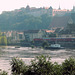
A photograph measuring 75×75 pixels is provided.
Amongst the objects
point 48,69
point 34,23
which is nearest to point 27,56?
point 48,69

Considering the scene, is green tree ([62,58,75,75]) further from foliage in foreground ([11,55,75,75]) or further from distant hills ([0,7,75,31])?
distant hills ([0,7,75,31])

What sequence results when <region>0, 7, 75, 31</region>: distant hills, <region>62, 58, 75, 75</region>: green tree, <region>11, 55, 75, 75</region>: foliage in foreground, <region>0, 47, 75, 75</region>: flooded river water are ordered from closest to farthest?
<region>62, 58, 75, 75</region>: green tree, <region>11, 55, 75, 75</region>: foliage in foreground, <region>0, 47, 75, 75</region>: flooded river water, <region>0, 7, 75, 31</region>: distant hills

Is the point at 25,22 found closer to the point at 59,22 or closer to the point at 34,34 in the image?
the point at 59,22

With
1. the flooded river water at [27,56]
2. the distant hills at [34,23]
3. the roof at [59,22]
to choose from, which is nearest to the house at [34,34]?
the distant hills at [34,23]

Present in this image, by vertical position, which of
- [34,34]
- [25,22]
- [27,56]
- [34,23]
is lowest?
[27,56]

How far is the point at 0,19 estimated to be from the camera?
613 feet

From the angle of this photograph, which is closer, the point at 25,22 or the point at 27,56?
the point at 27,56

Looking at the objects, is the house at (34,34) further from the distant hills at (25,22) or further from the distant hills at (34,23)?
the distant hills at (25,22)

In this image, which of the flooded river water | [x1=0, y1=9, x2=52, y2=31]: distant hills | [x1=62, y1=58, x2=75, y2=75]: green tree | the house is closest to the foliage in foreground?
[x1=62, y1=58, x2=75, y2=75]: green tree

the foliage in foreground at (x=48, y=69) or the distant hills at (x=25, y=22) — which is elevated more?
the distant hills at (x=25, y=22)

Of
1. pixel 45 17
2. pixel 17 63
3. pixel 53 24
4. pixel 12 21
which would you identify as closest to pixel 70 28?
pixel 53 24

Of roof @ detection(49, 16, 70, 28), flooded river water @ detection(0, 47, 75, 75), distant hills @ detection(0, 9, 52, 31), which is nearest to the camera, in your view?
flooded river water @ detection(0, 47, 75, 75)

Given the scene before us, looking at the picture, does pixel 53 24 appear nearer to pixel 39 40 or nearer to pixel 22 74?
pixel 39 40

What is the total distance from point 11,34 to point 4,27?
4089 cm
